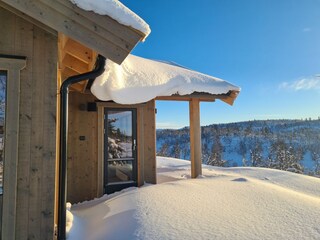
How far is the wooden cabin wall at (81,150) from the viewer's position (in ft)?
18.8

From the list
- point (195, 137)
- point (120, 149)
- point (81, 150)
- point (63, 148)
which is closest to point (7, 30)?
point (63, 148)

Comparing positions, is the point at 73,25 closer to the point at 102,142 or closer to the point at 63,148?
the point at 63,148

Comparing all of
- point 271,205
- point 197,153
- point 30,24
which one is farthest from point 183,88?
point 30,24

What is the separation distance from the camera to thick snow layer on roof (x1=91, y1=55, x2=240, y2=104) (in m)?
4.37

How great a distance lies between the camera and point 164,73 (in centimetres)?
584

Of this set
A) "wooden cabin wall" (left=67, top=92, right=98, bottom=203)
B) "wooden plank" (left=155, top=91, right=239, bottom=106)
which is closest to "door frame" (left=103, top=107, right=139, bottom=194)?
"wooden cabin wall" (left=67, top=92, right=98, bottom=203)

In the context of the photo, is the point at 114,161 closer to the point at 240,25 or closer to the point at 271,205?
the point at 271,205

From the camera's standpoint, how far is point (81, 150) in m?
5.83

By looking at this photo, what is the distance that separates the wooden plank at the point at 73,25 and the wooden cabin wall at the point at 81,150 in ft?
11.1

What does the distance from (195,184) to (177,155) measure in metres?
21.0

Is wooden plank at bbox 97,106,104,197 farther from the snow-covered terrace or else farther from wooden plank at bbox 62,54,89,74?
the snow-covered terrace

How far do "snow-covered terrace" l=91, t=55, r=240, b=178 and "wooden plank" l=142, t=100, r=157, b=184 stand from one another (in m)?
0.55

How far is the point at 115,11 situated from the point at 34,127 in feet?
5.04

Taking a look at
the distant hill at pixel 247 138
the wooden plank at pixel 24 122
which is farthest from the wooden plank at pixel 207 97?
the distant hill at pixel 247 138
